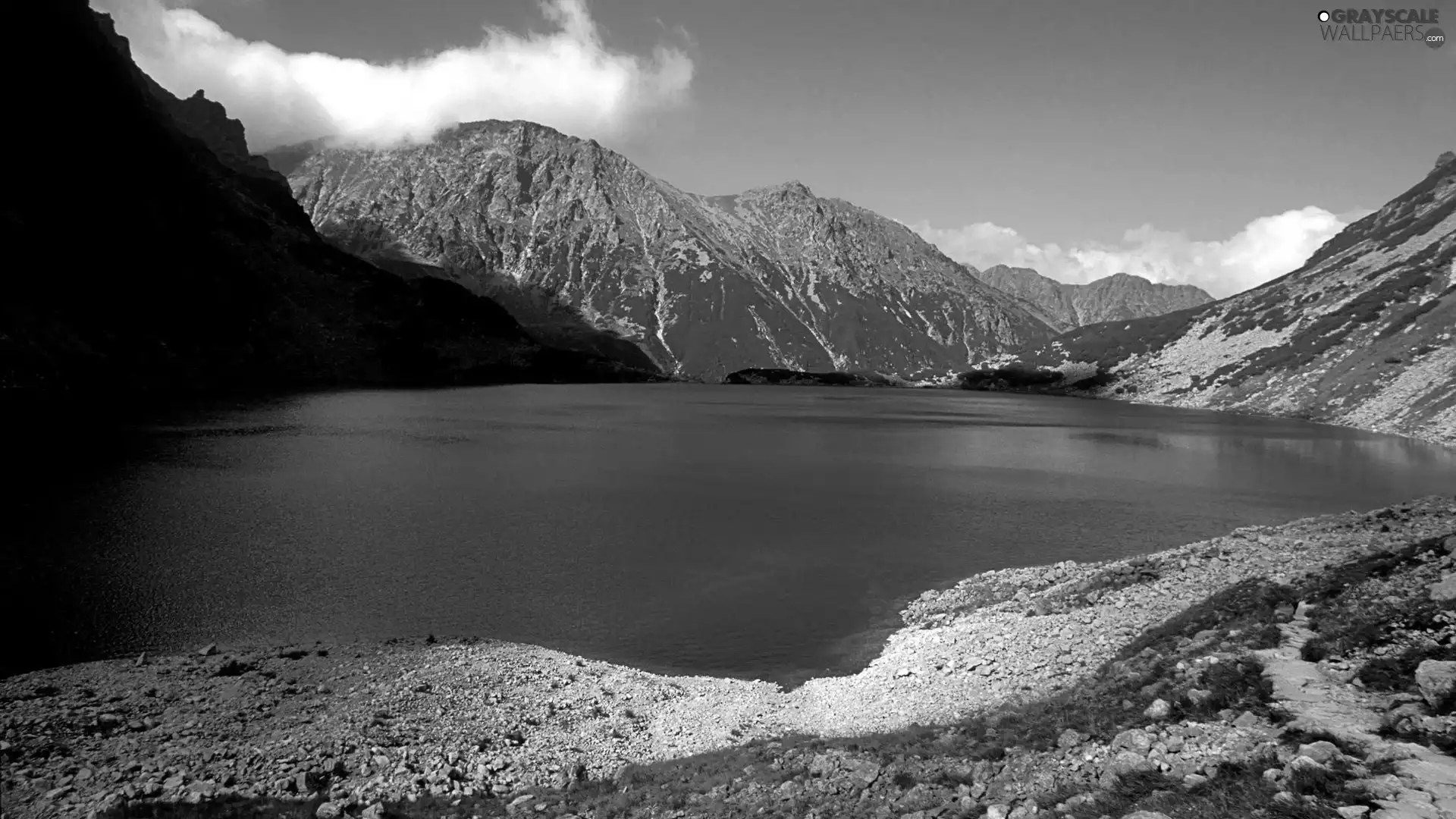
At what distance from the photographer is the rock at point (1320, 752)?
13.3 metres

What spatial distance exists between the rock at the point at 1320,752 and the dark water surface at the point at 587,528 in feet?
76.7

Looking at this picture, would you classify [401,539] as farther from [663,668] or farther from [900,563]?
[900,563]

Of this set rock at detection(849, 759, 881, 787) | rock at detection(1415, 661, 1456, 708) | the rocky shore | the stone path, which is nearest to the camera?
the stone path

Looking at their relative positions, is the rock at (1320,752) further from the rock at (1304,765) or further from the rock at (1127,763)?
the rock at (1127,763)

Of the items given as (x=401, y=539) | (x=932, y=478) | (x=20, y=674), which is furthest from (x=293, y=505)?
(x=932, y=478)

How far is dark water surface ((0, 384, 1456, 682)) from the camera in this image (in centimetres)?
4047

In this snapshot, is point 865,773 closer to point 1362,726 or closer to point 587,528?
point 1362,726

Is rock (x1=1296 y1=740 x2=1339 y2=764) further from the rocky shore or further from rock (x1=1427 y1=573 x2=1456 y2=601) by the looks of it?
rock (x1=1427 y1=573 x2=1456 y2=601)

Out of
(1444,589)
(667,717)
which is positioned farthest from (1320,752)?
(667,717)

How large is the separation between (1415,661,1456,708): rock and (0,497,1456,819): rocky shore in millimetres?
1279

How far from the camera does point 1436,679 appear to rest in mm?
15125

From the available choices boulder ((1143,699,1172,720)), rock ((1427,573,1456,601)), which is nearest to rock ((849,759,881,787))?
boulder ((1143,699,1172,720))

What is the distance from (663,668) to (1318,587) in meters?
25.9

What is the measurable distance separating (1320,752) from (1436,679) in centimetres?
412
